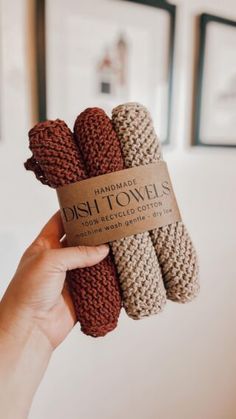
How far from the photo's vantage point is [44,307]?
0.49m

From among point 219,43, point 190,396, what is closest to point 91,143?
point 219,43

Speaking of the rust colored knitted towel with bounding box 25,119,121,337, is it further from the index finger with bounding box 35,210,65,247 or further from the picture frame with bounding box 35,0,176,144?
the picture frame with bounding box 35,0,176,144

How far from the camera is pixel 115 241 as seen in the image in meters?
0.45

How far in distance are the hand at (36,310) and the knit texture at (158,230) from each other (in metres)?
0.08

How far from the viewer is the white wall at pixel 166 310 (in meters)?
0.73

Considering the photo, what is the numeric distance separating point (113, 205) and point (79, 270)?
96mm

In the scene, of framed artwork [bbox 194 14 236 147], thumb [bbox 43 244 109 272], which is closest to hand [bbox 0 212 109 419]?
thumb [bbox 43 244 109 272]

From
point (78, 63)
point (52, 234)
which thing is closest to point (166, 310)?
point (52, 234)

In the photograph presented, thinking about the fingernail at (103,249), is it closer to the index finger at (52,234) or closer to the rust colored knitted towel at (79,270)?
the rust colored knitted towel at (79,270)

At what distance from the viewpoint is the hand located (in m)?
0.44

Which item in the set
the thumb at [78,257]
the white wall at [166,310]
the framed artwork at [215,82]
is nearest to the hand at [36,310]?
the thumb at [78,257]

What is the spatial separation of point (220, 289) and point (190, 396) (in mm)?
341

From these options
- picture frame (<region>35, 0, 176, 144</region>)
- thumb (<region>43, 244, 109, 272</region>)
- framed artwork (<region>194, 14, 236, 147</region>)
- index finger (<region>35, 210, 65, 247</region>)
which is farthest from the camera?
framed artwork (<region>194, 14, 236, 147</region>)

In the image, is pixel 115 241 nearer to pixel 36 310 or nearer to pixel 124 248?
pixel 124 248
